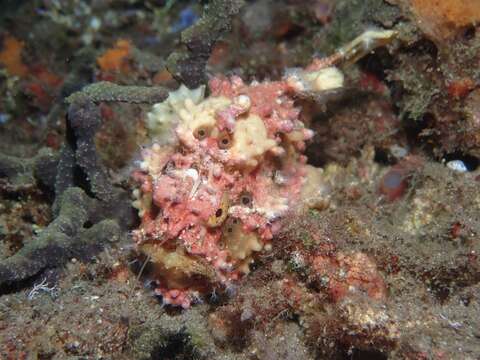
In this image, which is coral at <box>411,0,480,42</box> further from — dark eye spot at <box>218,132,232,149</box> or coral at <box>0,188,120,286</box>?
coral at <box>0,188,120,286</box>

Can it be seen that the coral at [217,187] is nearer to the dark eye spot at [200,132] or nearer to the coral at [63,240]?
the dark eye spot at [200,132]

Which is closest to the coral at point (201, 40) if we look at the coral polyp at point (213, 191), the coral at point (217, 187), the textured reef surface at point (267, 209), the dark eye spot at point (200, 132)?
the textured reef surface at point (267, 209)

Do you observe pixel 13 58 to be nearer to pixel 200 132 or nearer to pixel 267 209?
pixel 200 132

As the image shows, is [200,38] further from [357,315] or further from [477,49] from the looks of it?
[357,315]

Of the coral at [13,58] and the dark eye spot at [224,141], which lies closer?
the dark eye spot at [224,141]

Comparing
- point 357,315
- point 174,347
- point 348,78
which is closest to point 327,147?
point 348,78

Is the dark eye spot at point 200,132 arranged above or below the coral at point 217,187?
above

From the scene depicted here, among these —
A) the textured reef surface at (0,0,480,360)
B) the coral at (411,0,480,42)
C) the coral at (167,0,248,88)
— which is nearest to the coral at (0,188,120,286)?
the textured reef surface at (0,0,480,360)
